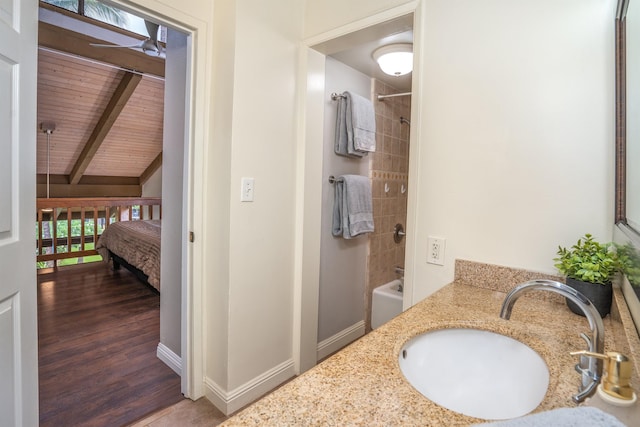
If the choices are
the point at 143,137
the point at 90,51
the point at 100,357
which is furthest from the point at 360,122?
the point at 143,137

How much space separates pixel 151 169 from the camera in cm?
673

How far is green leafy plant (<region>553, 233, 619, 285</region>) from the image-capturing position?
1.02m

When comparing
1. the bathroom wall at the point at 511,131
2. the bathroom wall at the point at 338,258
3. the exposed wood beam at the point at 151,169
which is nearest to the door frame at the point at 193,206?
the bathroom wall at the point at 338,258

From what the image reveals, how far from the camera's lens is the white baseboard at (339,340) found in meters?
2.42

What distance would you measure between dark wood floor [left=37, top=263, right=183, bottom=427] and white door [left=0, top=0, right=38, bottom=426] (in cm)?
74

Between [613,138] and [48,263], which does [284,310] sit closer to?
[613,138]

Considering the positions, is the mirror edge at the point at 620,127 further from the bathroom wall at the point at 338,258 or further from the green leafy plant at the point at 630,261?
the bathroom wall at the point at 338,258

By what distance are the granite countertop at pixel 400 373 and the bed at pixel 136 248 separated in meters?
2.88

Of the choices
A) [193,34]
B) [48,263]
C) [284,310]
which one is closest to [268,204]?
[284,310]

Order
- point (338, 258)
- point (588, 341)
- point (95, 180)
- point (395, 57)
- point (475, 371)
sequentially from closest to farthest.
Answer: point (588, 341)
point (475, 371)
point (395, 57)
point (338, 258)
point (95, 180)

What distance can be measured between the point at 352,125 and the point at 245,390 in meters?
1.72

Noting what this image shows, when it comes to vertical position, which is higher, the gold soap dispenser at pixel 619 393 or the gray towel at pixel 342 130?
the gray towel at pixel 342 130

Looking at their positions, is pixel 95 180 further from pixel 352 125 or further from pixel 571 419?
pixel 571 419

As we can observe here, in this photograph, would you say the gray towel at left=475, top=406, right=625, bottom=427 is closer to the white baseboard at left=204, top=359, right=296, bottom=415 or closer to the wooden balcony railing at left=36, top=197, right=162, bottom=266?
the white baseboard at left=204, top=359, right=296, bottom=415
